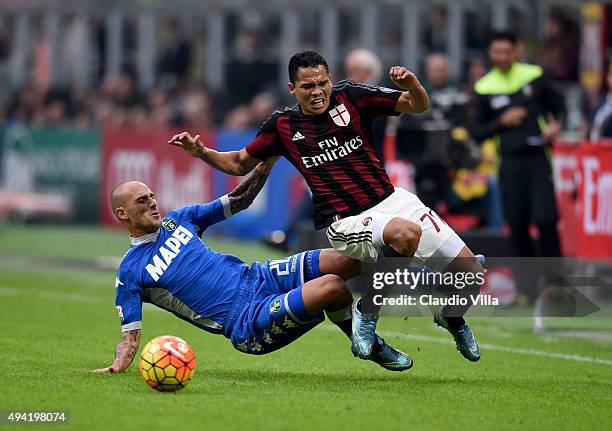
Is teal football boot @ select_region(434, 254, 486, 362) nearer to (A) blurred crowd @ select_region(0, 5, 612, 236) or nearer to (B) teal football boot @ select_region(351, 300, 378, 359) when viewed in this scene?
(B) teal football boot @ select_region(351, 300, 378, 359)

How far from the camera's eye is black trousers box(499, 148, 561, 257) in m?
12.8

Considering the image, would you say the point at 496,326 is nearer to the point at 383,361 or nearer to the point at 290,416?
the point at 383,361

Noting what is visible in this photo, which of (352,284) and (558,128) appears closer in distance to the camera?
(558,128)

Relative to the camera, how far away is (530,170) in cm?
1296

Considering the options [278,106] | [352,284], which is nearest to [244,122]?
[278,106]

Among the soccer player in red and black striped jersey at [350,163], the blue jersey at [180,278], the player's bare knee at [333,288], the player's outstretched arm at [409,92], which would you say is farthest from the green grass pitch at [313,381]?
the player's outstretched arm at [409,92]

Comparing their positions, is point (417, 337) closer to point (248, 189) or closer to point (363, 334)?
point (248, 189)

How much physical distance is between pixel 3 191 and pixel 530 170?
46.0ft

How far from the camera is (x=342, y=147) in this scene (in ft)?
29.2

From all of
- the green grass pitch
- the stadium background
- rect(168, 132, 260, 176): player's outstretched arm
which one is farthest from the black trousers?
rect(168, 132, 260, 176): player's outstretched arm

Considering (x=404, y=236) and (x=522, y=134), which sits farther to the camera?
(x=522, y=134)
